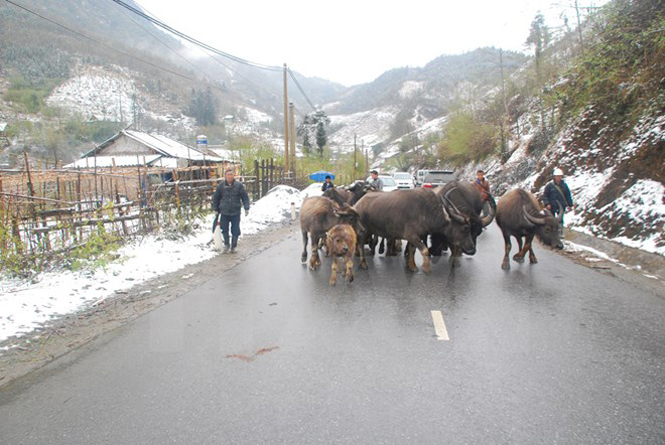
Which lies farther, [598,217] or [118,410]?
[598,217]

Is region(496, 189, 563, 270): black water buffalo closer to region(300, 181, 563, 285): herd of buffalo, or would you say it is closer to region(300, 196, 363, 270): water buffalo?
region(300, 181, 563, 285): herd of buffalo

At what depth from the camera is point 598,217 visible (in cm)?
1175

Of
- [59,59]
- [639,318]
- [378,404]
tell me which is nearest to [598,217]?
[639,318]

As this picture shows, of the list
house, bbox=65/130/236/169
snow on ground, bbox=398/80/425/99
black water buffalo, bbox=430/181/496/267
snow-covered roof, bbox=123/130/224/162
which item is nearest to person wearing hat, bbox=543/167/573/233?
black water buffalo, bbox=430/181/496/267

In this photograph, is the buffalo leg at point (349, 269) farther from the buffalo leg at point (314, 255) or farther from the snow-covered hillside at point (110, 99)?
the snow-covered hillside at point (110, 99)

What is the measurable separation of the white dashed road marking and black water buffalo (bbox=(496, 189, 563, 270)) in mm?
3241

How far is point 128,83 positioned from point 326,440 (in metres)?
149

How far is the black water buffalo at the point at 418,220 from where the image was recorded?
8.07 m

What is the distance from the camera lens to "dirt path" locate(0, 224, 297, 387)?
14.5 ft

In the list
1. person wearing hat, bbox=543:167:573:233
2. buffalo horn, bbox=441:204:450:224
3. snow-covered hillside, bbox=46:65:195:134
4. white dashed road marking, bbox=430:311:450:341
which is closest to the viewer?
white dashed road marking, bbox=430:311:450:341

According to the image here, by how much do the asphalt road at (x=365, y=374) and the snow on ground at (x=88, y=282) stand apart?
1.25m

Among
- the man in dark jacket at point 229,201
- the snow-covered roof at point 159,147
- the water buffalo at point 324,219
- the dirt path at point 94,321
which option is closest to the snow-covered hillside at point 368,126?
the snow-covered roof at point 159,147

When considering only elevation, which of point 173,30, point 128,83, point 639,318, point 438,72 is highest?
point 438,72

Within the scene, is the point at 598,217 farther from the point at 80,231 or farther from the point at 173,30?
the point at 173,30
